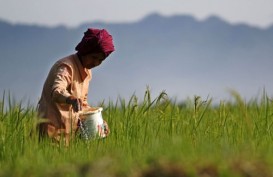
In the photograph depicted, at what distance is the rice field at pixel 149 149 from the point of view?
2697 millimetres

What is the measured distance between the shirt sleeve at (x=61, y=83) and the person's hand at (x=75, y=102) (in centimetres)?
6

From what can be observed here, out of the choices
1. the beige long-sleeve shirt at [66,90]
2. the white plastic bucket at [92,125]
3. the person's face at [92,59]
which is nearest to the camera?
the white plastic bucket at [92,125]

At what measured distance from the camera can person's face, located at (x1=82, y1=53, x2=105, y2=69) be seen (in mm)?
5082

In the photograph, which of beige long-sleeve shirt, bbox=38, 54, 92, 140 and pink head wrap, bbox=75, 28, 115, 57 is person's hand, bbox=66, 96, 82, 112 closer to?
beige long-sleeve shirt, bbox=38, 54, 92, 140

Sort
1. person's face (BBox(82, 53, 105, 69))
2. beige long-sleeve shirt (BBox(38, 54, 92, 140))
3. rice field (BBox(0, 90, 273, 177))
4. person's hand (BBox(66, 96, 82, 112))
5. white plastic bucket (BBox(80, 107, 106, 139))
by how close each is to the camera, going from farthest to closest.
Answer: person's face (BBox(82, 53, 105, 69)), beige long-sleeve shirt (BBox(38, 54, 92, 140)), white plastic bucket (BBox(80, 107, 106, 139)), person's hand (BBox(66, 96, 82, 112)), rice field (BBox(0, 90, 273, 177))

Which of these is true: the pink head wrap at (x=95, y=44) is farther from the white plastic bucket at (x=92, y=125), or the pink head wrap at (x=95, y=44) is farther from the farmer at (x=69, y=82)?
the white plastic bucket at (x=92, y=125)

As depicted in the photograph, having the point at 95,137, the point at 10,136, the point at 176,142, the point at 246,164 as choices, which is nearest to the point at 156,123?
the point at 95,137

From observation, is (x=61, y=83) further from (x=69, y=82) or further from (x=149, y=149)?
(x=149, y=149)

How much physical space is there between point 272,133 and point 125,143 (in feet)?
3.62

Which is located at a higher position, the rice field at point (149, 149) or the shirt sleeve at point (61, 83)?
the shirt sleeve at point (61, 83)

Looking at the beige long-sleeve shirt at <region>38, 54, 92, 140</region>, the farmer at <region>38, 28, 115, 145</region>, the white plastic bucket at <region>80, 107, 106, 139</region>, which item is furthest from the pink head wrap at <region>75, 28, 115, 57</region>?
the white plastic bucket at <region>80, 107, 106, 139</region>

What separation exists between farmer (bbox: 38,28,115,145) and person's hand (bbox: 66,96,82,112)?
0.19 metres

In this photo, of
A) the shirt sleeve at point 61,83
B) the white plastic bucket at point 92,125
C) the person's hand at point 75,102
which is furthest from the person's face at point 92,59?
the person's hand at point 75,102

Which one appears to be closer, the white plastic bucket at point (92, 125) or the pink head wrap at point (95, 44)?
the white plastic bucket at point (92, 125)
